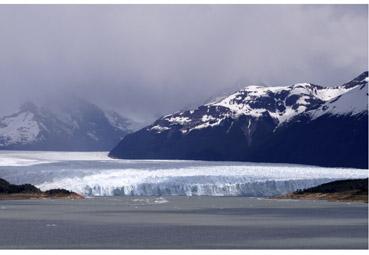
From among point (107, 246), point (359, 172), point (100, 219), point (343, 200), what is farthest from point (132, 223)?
point (359, 172)

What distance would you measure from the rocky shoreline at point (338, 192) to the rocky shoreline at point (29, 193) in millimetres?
26987

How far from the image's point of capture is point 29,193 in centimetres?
12706

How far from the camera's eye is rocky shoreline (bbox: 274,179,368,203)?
121m

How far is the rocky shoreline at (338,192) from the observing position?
396 feet

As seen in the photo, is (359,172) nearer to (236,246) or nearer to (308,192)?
(308,192)

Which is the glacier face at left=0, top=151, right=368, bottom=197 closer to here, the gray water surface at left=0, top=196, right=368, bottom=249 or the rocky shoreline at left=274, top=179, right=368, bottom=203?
the rocky shoreline at left=274, top=179, right=368, bottom=203

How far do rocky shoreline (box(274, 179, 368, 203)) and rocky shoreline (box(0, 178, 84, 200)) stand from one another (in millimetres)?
26987

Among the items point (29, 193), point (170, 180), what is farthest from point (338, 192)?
point (29, 193)

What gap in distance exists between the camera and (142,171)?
138 m

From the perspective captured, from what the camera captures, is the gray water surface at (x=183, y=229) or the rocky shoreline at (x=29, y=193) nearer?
the gray water surface at (x=183, y=229)

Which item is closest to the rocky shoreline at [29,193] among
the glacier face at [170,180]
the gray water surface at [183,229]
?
the glacier face at [170,180]

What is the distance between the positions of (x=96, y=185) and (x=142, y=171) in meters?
7.84

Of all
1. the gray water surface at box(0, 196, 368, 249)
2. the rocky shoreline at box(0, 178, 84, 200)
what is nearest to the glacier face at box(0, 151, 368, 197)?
the rocky shoreline at box(0, 178, 84, 200)

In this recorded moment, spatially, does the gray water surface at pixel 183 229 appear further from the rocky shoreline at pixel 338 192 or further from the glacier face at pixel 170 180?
the glacier face at pixel 170 180
